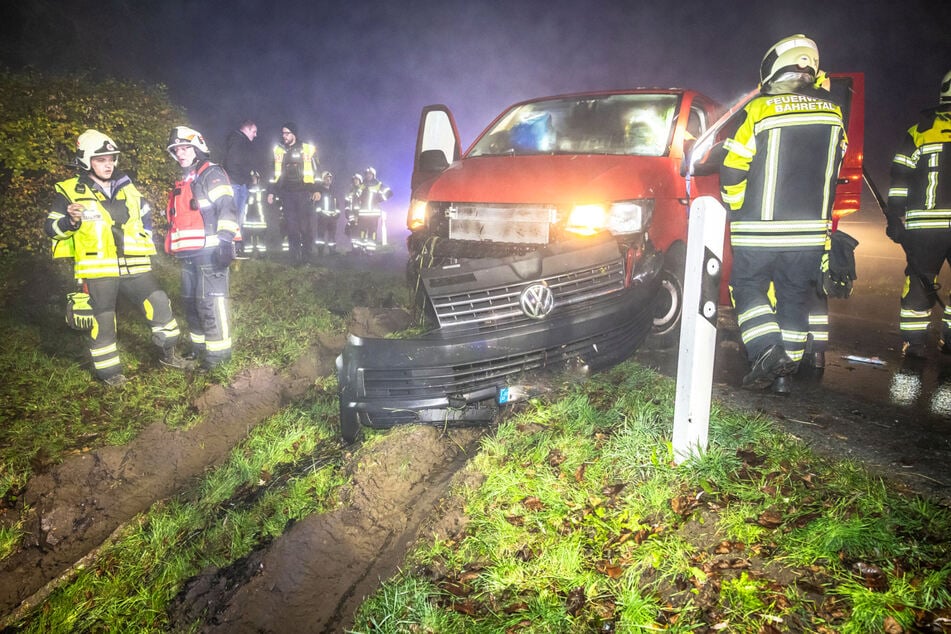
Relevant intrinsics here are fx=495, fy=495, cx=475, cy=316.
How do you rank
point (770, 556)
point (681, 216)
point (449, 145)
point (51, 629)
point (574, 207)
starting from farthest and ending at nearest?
point (449, 145) < point (681, 216) < point (574, 207) < point (51, 629) < point (770, 556)

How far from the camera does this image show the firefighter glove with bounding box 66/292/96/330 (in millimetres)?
4051

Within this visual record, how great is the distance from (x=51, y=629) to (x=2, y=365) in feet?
9.77

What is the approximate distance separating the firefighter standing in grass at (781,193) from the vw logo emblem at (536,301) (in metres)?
1.26

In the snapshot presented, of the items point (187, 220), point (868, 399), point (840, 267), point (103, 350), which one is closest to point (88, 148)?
point (187, 220)

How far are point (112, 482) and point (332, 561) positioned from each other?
1827 millimetres

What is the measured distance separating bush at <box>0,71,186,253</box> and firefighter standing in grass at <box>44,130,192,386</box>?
1.66m

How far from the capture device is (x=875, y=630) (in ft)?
4.91

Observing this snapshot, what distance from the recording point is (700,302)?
2.06 meters

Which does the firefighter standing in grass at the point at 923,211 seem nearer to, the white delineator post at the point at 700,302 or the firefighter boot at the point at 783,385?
the firefighter boot at the point at 783,385

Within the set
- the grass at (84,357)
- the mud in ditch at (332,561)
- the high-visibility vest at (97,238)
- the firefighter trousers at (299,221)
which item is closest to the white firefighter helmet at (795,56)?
the mud in ditch at (332,561)

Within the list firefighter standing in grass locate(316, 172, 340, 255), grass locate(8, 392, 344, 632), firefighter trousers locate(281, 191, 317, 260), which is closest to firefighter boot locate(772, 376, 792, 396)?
grass locate(8, 392, 344, 632)

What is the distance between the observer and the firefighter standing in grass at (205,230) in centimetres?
433

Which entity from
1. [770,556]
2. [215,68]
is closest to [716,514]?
[770,556]

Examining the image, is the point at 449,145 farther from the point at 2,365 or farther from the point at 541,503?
the point at 2,365
